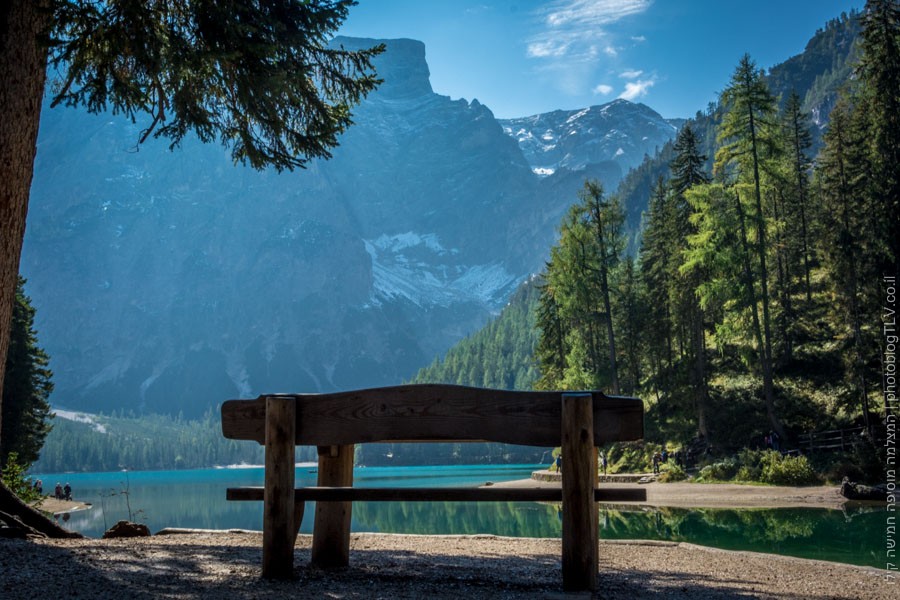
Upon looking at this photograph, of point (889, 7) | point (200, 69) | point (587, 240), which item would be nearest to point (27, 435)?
point (587, 240)

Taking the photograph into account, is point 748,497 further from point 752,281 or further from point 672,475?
point 752,281

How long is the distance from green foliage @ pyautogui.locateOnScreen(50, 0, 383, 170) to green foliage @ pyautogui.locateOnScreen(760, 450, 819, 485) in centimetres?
1972

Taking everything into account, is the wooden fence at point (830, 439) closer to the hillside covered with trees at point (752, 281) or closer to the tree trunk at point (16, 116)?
the hillside covered with trees at point (752, 281)

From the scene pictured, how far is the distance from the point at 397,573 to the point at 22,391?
31049 mm

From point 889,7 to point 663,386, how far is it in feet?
71.3

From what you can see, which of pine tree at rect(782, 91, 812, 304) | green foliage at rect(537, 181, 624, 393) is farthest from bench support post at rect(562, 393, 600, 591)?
pine tree at rect(782, 91, 812, 304)

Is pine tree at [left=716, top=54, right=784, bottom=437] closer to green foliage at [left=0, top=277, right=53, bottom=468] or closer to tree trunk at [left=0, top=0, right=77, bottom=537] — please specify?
tree trunk at [left=0, top=0, right=77, bottom=537]

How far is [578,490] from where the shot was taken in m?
5.02

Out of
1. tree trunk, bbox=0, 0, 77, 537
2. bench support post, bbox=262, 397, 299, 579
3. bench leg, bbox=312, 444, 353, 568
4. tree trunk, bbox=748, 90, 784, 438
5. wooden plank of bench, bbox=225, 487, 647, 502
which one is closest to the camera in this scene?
wooden plank of bench, bbox=225, 487, 647, 502

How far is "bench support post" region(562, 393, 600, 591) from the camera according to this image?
16.4 ft

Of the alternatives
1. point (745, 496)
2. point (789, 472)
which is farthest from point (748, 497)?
point (789, 472)

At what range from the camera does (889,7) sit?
2505 cm

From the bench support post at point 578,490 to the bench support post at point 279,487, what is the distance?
1.95m

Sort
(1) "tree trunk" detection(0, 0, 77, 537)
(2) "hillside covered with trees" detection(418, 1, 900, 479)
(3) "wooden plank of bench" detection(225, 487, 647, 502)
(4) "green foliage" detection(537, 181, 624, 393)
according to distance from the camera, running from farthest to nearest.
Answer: (4) "green foliage" detection(537, 181, 624, 393)
(2) "hillside covered with trees" detection(418, 1, 900, 479)
(1) "tree trunk" detection(0, 0, 77, 537)
(3) "wooden plank of bench" detection(225, 487, 647, 502)
